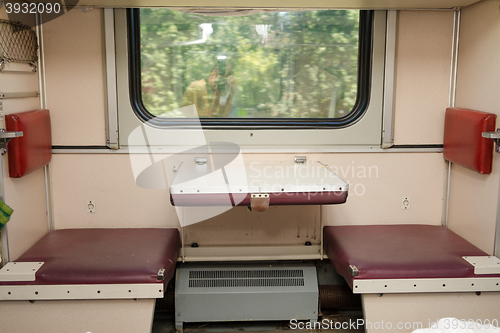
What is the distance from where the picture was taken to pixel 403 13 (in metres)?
3.39

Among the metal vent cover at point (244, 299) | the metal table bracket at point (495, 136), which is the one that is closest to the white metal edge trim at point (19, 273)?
the metal vent cover at point (244, 299)

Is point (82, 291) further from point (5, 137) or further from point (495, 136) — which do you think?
point (495, 136)

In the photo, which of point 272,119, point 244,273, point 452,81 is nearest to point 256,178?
point 272,119

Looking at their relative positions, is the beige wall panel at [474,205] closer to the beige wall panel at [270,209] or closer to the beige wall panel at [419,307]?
the beige wall panel at [270,209]

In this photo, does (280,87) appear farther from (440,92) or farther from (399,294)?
(399,294)

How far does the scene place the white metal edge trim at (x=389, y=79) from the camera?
3.38m

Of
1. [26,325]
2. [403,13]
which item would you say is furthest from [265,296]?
[403,13]

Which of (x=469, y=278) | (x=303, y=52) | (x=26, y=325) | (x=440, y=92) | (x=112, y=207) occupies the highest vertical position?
(x=303, y=52)

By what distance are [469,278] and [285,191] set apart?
48.2 inches

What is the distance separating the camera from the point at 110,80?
3.34 m

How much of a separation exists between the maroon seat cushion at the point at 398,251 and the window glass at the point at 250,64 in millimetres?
916

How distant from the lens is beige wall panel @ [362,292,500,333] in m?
2.88

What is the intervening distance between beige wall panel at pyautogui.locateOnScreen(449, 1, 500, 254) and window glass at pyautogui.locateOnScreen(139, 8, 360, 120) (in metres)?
0.75

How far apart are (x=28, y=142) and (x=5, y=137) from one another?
9.2 inches
